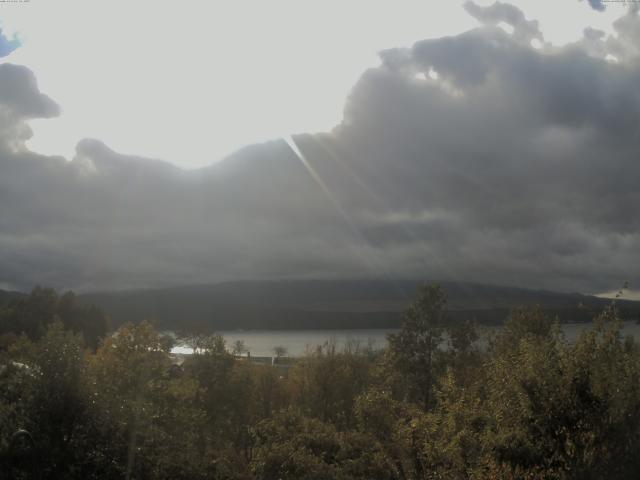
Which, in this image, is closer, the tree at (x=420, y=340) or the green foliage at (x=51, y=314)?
the tree at (x=420, y=340)

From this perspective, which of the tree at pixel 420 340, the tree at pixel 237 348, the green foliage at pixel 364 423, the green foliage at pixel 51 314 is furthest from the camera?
the green foliage at pixel 51 314

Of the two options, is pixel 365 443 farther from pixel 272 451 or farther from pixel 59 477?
pixel 59 477

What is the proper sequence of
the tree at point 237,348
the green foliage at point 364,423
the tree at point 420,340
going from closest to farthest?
the green foliage at point 364,423
the tree at point 420,340
the tree at point 237,348

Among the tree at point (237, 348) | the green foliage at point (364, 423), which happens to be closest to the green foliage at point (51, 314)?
the tree at point (237, 348)

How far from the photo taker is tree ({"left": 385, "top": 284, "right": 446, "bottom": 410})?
1470 inches

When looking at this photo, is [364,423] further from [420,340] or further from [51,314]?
[51,314]

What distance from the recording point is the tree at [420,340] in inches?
1470

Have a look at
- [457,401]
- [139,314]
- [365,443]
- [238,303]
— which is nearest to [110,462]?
[365,443]

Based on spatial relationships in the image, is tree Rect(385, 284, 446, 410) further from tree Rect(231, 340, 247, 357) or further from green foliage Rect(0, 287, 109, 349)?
green foliage Rect(0, 287, 109, 349)

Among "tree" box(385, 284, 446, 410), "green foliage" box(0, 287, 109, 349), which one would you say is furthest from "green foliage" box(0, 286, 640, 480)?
"green foliage" box(0, 287, 109, 349)

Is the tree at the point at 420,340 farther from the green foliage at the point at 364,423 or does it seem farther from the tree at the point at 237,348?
the tree at the point at 237,348

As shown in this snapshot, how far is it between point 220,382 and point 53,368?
746 inches

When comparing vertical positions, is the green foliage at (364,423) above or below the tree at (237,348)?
above

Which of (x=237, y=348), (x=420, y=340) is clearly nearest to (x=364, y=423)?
(x=420, y=340)
